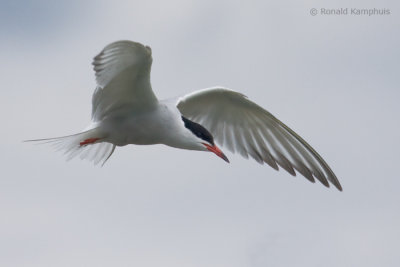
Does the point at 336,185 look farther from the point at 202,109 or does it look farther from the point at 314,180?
the point at 202,109

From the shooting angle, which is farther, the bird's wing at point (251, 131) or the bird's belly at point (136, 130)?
the bird's wing at point (251, 131)

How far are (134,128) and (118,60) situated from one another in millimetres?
1242

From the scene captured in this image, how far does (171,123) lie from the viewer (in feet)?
37.1

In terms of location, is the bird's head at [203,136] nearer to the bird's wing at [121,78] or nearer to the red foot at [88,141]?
the bird's wing at [121,78]

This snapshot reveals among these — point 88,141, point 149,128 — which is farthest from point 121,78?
point 88,141

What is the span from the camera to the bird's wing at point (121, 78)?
1037 cm

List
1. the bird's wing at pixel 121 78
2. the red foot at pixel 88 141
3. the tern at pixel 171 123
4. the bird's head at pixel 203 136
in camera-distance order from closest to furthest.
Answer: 1. the bird's wing at pixel 121 78
2. the tern at pixel 171 123
3. the bird's head at pixel 203 136
4. the red foot at pixel 88 141

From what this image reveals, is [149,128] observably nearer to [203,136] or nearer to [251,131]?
[203,136]

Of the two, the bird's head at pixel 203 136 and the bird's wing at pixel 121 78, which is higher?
the bird's wing at pixel 121 78

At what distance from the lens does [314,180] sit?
12.8m

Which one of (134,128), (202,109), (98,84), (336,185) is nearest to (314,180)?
(336,185)

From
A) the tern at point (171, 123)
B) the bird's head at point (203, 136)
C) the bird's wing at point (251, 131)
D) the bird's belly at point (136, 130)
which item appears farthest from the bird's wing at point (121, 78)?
the bird's wing at point (251, 131)

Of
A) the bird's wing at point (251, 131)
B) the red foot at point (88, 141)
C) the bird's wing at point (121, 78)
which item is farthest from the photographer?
the bird's wing at point (251, 131)

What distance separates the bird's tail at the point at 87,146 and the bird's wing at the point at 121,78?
0.83ft
